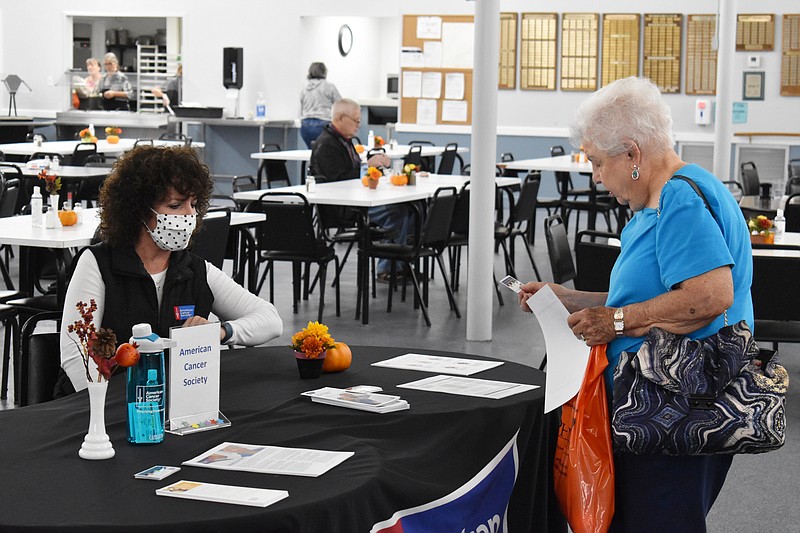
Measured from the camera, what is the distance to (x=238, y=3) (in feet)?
55.3

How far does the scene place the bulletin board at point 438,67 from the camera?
15.5m

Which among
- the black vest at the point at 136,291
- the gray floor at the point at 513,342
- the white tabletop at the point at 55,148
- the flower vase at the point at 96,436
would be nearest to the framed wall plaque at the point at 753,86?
the gray floor at the point at 513,342

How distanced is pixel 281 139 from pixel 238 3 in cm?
228

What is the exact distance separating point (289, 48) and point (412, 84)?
83.1 inches

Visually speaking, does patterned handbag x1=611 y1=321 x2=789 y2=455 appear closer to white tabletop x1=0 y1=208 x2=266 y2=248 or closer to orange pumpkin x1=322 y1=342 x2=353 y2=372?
orange pumpkin x1=322 y1=342 x2=353 y2=372

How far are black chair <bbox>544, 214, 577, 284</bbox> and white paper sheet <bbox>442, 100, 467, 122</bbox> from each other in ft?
33.6

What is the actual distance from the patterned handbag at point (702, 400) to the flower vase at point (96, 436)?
1.08 m

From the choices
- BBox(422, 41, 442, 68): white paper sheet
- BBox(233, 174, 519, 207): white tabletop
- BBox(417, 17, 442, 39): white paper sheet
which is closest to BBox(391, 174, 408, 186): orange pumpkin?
BBox(233, 174, 519, 207): white tabletop

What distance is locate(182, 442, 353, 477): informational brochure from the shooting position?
6.86 feet

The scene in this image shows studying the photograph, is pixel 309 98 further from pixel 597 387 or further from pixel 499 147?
pixel 597 387

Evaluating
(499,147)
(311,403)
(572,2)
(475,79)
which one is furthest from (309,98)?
(311,403)

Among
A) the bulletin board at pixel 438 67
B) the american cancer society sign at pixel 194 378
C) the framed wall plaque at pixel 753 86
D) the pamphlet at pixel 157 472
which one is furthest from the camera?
the bulletin board at pixel 438 67

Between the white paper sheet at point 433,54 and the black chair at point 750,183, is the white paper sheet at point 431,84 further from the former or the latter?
the black chair at point 750,183

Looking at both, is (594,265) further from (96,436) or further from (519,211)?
(519,211)
